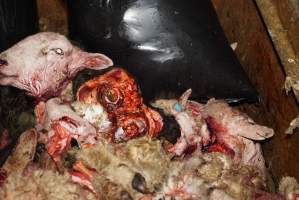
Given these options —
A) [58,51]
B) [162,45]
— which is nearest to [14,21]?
[58,51]

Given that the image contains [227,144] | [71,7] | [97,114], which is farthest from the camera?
[71,7]

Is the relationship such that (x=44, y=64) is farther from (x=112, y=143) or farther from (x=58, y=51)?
(x=112, y=143)

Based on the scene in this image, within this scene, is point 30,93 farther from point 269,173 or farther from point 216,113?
point 269,173

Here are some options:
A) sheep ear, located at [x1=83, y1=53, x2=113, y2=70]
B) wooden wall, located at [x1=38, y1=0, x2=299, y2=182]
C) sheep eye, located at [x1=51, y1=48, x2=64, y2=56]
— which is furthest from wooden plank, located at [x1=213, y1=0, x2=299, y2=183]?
sheep eye, located at [x1=51, y1=48, x2=64, y2=56]

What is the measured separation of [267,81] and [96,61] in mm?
522

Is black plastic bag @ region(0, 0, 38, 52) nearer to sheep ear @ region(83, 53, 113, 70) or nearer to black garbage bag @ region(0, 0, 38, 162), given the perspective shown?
black garbage bag @ region(0, 0, 38, 162)

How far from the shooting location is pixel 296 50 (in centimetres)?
158

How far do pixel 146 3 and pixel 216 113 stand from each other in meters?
0.37

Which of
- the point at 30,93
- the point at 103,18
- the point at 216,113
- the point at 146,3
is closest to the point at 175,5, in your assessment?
the point at 146,3

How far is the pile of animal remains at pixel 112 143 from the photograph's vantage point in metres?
1.42

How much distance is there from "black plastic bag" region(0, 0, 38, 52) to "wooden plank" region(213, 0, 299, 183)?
661mm

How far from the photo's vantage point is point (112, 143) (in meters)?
1.50

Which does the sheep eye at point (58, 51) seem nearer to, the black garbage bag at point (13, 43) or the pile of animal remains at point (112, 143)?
the pile of animal remains at point (112, 143)

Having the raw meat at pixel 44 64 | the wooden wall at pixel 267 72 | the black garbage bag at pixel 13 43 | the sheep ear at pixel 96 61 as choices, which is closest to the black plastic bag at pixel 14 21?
the black garbage bag at pixel 13 43
